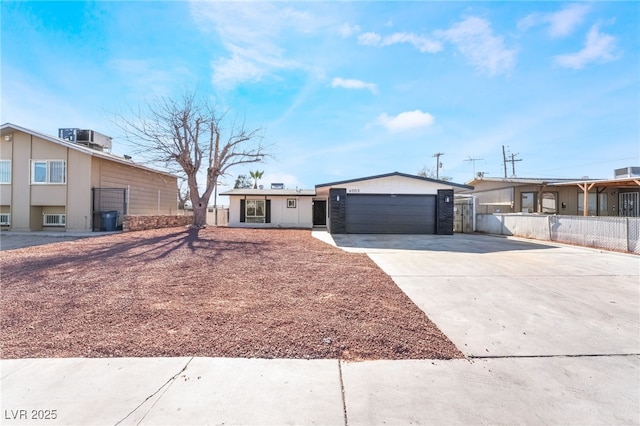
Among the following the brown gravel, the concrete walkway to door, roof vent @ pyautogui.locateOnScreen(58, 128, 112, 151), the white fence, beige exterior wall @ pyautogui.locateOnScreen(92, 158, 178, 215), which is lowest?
the concrete walkway to door

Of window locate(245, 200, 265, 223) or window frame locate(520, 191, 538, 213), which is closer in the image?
window frame locate(520, 191, 538, 213)

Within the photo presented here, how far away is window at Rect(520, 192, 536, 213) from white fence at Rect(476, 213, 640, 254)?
131 inches

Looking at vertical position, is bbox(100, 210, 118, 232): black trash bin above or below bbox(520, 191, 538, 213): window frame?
below

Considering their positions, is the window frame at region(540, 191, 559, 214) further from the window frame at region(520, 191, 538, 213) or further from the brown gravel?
the brown gravel

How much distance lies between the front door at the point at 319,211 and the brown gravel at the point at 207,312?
15.2m

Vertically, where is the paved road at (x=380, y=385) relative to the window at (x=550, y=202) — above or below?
below

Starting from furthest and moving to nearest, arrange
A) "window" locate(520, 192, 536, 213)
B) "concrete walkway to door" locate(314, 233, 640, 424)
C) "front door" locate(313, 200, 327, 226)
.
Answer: "front door" locate(313, 200, 327, 226) → "window" locate(520, 192, 536, 213) → "concrete walkway to door" locate(314, 233, 640, 424)

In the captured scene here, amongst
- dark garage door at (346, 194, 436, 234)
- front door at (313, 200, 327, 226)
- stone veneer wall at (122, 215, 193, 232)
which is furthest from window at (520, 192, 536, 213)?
stone veneer wall at (122, 215, 193, 232)

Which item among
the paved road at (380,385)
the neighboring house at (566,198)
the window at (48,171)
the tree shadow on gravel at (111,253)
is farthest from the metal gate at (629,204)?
the window at (48,171)

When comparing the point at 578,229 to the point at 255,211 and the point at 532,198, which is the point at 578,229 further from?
the point at 255,211

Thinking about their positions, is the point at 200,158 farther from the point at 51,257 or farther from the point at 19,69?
the point at 51,257

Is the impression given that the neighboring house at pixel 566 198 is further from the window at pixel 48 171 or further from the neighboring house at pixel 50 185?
the window at pixel 48 171

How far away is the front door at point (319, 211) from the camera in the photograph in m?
22.3

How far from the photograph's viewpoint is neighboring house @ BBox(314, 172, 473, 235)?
16094mm
